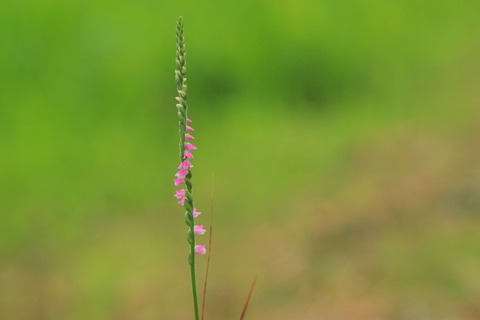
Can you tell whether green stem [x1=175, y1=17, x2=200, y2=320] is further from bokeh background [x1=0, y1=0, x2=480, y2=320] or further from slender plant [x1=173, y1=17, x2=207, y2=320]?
bokeh background [x1=0, y1=0, x2=480, y2=320]

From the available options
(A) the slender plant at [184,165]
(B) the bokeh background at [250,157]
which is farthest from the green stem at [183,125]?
(B) the bokeh background at [250,157]

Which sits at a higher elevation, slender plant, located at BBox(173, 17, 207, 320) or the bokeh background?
slender plant, located at BBox(173, 17, 207, 320)

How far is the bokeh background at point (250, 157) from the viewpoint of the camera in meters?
4.28

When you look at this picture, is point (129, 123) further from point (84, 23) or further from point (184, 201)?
point (184, 201)

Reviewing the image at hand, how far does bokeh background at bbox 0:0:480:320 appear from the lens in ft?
14.0

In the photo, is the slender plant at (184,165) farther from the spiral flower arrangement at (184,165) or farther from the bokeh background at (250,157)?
the bokeh background at (250,157)

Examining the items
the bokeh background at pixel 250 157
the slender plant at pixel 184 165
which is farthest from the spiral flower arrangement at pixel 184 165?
the bokeh background at pixel 250 157

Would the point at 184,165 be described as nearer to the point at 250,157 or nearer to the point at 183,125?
the point at 183,125

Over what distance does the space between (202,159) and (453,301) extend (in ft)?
7.96

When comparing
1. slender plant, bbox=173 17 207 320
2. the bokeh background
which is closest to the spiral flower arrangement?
slender plant, bbox=173 17 207 320

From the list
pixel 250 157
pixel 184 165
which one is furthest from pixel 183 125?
pixel 250 157

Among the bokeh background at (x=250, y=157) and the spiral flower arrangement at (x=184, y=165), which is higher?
the spiral flower arrangement at (x=184, y=165)

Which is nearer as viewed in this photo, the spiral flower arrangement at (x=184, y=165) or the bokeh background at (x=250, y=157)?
the spiral flower arrangement at (x=184, y=165)

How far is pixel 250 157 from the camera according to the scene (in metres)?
5.67
